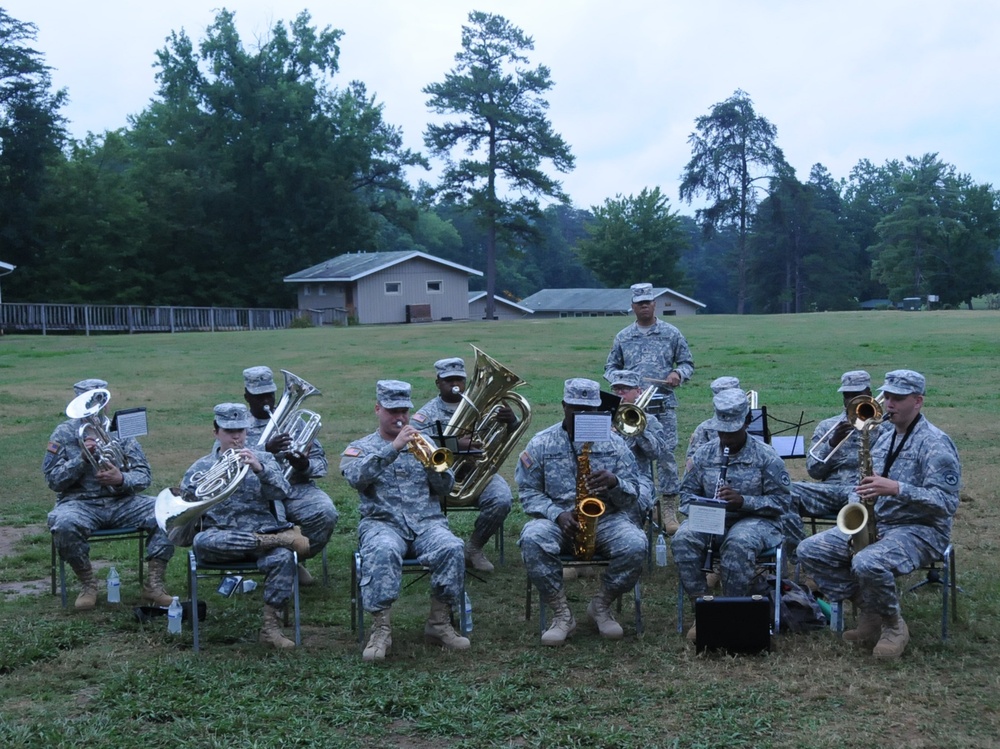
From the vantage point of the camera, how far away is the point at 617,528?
22.6 feet

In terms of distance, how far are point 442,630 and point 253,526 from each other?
1.43 meters

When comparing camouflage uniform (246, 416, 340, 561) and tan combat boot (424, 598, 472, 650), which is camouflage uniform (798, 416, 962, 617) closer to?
tan combat boot (424, 598, 472, 650)

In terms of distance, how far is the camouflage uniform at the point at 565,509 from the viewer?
6.74m

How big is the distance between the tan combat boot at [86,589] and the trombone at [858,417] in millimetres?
5029

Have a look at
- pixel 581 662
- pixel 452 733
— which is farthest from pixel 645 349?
pixel 452 733

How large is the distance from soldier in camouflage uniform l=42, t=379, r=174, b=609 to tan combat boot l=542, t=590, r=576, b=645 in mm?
2654

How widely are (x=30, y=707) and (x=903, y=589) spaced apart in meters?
5.43

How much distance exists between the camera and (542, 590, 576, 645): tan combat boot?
6.58m

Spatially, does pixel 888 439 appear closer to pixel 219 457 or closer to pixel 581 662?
pixel 581 662

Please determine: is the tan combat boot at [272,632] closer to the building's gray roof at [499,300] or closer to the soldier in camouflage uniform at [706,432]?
the soldier in camouflage uniform at [706,432]

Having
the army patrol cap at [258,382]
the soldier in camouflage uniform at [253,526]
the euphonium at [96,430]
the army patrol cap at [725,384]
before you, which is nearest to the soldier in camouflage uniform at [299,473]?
the army patrol cap at [258,382]

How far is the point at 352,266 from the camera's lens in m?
52.0

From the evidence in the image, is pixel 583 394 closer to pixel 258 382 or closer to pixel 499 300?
pixel 258 382

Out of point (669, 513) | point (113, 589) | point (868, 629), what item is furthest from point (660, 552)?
point (113, 589)
